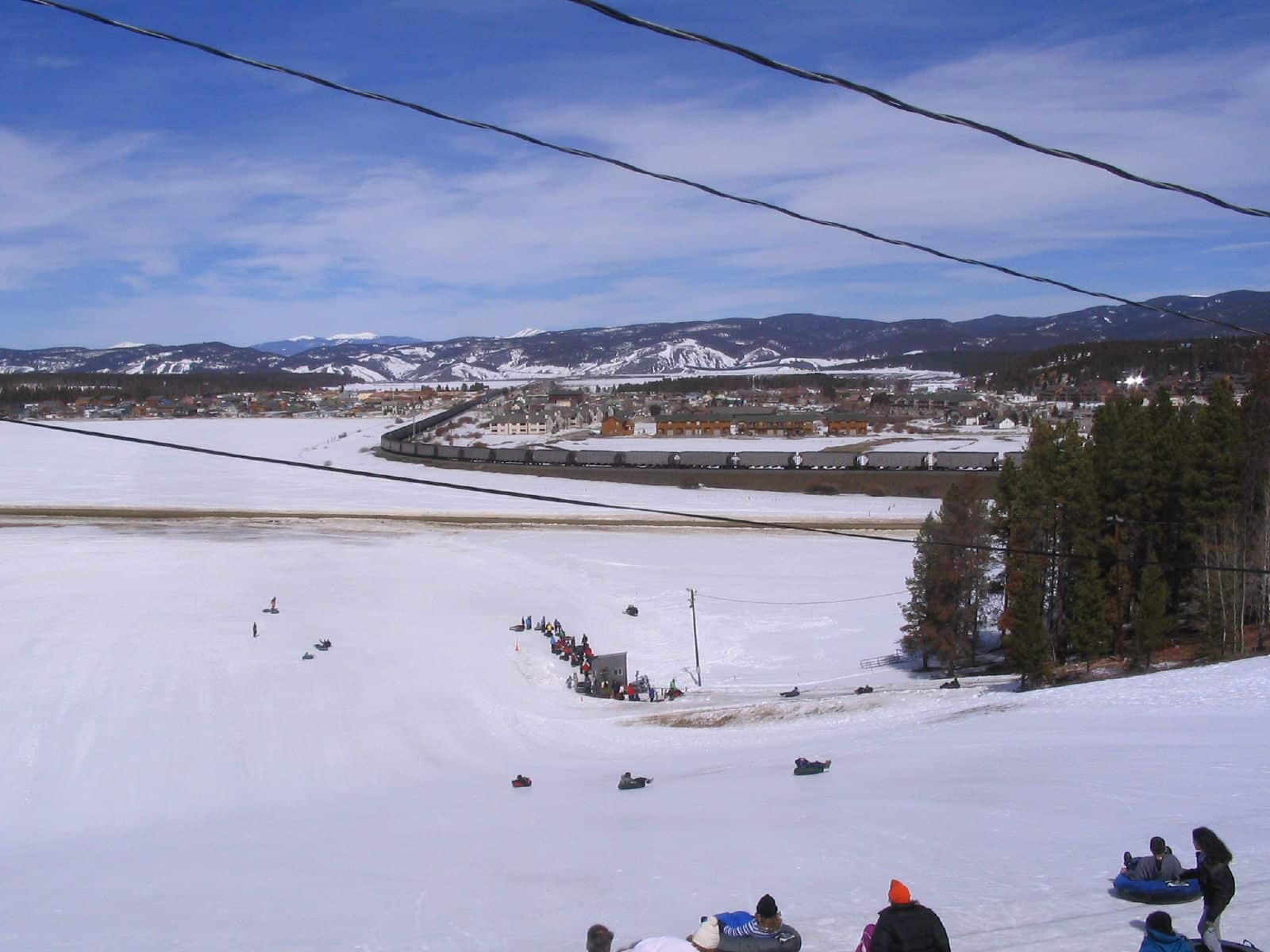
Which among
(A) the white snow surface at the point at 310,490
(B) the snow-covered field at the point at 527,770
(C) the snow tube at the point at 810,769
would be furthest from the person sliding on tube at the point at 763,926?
(A) the white snow surface at the point at 310,490

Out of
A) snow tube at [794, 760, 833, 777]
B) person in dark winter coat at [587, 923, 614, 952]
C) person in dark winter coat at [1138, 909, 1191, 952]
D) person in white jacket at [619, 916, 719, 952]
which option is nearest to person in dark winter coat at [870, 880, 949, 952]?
person in white jacket at [619, 916, 719, 952]

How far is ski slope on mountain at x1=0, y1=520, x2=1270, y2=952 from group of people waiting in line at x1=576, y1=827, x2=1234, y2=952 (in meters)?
0.36

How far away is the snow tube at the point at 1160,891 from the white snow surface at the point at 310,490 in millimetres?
30280

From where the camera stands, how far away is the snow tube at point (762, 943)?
4.72 metres

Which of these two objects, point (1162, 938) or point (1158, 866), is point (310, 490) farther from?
point (1162, 938)

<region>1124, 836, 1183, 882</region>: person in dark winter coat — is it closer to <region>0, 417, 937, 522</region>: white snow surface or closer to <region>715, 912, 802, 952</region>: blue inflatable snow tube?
<region>715, 912, 802, 952</region>: blue inflatable snow tube

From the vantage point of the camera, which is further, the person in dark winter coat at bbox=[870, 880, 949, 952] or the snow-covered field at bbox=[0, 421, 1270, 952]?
the snow-covered field at bbox=[0, 421, 1270, 952]

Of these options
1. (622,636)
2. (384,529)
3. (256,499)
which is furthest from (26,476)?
(622,636)

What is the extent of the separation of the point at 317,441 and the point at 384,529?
141 feet

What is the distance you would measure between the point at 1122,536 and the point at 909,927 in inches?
660

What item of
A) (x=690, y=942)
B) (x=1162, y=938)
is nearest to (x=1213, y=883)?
(x=1162, y=938)

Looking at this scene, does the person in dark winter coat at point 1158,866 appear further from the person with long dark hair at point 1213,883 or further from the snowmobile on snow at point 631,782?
the snowmobile on snow at point 631,782

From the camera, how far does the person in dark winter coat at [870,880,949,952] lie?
368 cm

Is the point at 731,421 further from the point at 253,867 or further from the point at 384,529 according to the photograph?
the point at 253,867
